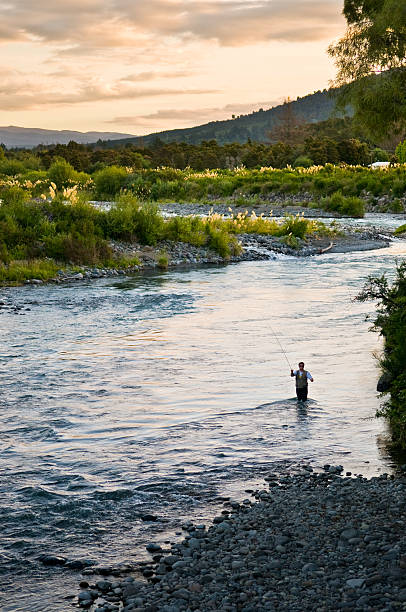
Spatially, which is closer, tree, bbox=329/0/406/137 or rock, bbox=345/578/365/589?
rock, bbox=345/578/365/589

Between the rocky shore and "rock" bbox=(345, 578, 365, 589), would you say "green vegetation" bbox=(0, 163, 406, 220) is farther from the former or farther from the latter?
"rock" bbox=(345, 578, 365, 589)

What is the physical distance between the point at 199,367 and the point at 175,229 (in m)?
19.6

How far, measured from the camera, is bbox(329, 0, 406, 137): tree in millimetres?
21859

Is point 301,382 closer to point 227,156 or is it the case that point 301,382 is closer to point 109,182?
point 109,182

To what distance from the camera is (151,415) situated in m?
11.3

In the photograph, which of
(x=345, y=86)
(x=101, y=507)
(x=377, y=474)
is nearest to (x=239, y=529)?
(x=101, y=507)

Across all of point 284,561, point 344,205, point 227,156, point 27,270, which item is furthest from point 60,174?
point 284,561

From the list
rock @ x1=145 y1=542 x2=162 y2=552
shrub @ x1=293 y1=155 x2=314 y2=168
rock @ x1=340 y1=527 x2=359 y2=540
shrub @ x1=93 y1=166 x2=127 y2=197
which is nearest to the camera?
rock @ x1=340 y1=527 x2=359 y2=540

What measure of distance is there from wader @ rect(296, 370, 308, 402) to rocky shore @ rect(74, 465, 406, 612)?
11.5 feet

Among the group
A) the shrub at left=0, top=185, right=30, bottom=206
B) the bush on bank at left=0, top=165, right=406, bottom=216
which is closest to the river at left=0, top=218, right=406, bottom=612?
the shrub at left=0, top=185, right=30, bottom=206

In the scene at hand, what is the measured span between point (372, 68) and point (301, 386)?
559 inches

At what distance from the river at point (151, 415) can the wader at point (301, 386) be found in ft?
0.63

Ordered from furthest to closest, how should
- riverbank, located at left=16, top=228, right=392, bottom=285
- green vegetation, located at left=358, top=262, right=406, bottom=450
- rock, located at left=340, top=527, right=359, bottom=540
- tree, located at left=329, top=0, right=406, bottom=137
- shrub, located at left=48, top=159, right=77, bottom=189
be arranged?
1. shrub, located at left=48, top=159, right=77, bottom=189
2. riverbank, located at left=16, top=228, right=392, bottom=285
3. tree, located at left=329, top=0, right=406, bottom=137
4. green vegetation, located at left=358, top=262, right=406, bottom=450
5. rock, located at left=340, top=527, right=359, bottom=540

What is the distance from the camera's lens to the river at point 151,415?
7.60 metres
